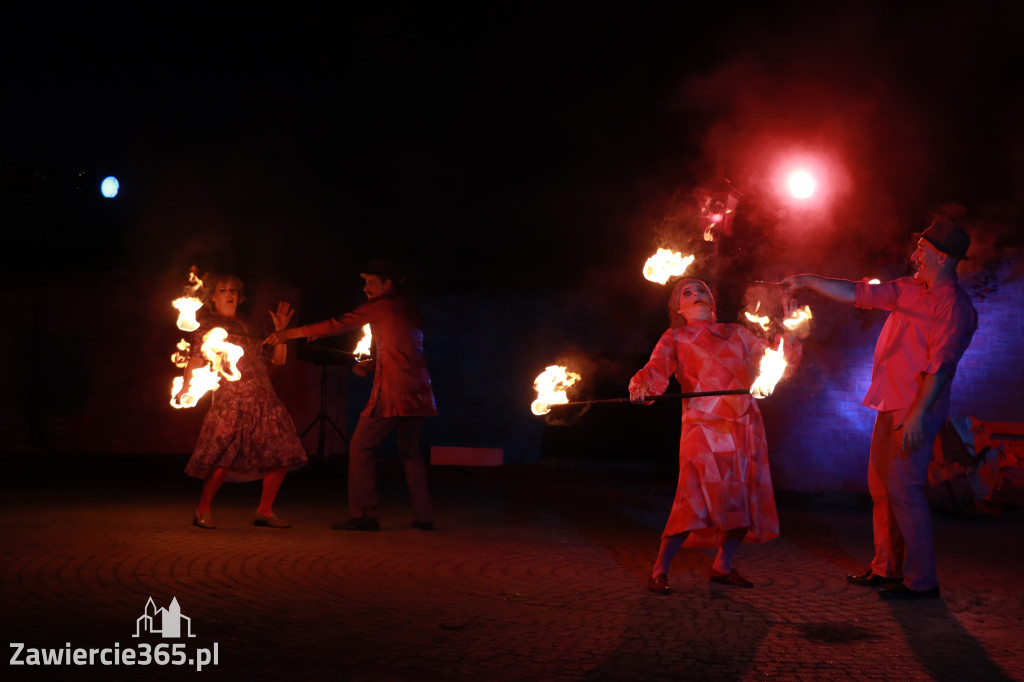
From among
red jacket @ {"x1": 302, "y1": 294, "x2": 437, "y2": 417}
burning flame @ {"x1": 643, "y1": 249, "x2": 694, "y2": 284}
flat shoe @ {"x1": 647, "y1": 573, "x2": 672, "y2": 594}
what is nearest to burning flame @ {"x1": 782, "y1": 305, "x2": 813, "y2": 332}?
burning flame @ {"x1": 643, "y1": 249, "x2": 694, "y2": 284}

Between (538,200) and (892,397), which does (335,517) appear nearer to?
(892,397)

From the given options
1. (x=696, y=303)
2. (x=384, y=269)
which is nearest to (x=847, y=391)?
(x=696, y=303)

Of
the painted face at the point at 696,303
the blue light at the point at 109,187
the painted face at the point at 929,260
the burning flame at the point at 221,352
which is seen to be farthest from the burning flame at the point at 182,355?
the blue light at the point at 109,187

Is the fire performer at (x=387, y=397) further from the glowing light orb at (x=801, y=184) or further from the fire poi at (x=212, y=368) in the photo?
the glowing light orb at (x=801, y=184)

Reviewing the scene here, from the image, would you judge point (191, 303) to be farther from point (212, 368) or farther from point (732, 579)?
point (732, 579)

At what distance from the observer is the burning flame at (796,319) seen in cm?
623

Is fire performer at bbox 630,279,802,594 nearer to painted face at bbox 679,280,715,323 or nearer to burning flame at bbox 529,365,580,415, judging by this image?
painted face at bbox 679,280,715,323

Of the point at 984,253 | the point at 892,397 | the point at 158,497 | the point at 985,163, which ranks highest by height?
the point at 985,163

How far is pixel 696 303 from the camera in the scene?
6418mm

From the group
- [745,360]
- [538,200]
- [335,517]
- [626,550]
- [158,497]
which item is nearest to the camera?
[745,360]

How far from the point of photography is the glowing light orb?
38.2 feet

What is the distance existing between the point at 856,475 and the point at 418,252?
28.1 feet

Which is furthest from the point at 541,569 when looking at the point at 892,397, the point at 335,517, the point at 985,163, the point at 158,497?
the point at 985,163

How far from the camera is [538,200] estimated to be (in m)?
16.7
